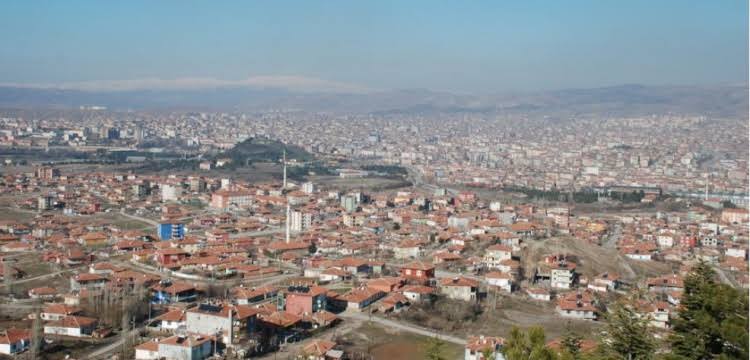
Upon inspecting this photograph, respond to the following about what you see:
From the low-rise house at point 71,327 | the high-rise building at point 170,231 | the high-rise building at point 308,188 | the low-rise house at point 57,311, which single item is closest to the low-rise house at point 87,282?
the low-rise house at point 57,311

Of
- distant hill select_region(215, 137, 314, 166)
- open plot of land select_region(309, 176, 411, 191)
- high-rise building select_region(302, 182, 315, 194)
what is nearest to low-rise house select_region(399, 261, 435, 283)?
high-rise building select_region(302, 182, 315, 194)

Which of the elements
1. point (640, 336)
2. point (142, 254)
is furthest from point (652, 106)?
point (640, 336)

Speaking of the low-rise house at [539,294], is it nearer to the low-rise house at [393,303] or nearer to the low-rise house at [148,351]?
the low-rise house at [393,303]

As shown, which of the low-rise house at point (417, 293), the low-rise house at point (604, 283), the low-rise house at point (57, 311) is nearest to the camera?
the low-rise house at point (57, 311)

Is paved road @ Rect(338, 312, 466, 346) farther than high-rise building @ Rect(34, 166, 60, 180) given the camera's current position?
No

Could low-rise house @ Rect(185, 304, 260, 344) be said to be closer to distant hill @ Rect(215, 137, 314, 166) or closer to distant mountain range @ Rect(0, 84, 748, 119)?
distant hill @ Rect(215, 137, 314, 166)

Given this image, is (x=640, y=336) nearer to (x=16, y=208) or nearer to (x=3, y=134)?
(x=16, y=208)
